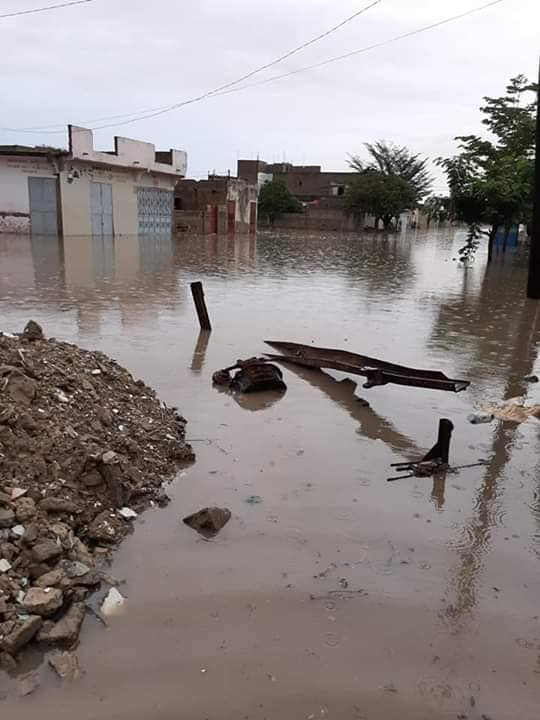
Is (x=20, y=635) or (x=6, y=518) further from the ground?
(x=6, y=518)

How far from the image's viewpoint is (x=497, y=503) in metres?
4.13

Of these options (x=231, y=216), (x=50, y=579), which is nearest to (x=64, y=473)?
(x=50, y=579)

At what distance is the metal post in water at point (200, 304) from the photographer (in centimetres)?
882

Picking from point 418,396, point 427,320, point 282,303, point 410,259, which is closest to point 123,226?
point 410,259

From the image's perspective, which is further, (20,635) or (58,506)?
(58,506)

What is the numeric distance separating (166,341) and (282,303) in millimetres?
4202

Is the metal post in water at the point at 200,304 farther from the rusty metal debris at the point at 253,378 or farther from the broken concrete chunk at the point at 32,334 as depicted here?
the broken concrete chunk at the point at 32,334

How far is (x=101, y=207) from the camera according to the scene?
28688 mm

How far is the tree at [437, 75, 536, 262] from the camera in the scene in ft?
64.5

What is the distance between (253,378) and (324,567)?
3174mm

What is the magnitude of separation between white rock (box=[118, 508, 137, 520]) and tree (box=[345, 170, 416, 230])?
1922 inches

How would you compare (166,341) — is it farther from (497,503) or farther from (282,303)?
(497,503)

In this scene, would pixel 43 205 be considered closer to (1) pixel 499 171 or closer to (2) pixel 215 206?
(2) pixel 215 206

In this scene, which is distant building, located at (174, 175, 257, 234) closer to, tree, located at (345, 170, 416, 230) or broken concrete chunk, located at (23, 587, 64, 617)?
tree, located at (345, 170, 416, 230)
